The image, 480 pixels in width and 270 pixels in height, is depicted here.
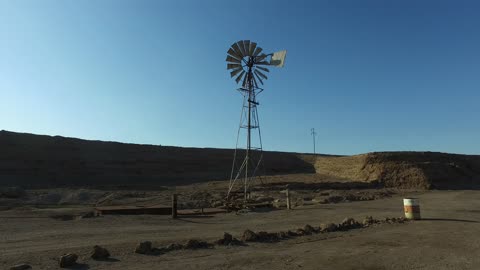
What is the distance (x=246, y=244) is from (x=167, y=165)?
154ft

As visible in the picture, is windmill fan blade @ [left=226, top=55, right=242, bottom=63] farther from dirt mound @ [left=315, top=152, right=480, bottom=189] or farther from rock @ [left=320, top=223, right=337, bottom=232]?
dirt mound @ [left=315, top=152, right=480, bottom=189]

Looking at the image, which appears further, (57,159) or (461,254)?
(57,159)

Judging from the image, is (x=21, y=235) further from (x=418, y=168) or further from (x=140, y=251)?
(x=418, y=168)

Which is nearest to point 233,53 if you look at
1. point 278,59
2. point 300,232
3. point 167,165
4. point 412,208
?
point 278,59

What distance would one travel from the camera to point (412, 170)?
37.9 m

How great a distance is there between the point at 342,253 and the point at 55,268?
6068mm

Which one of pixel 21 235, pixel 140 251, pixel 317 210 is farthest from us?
pixel 317 210

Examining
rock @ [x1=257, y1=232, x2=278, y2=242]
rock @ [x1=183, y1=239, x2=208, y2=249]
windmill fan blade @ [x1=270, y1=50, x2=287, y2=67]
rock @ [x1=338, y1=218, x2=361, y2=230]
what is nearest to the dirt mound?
windmill fan blade @ [x1=270, y1=50, x2=287, y2=67]

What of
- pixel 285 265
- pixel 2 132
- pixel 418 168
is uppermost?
pixel 2 132

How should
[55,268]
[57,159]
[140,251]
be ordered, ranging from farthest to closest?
[57,159], [140,251], [55,268]

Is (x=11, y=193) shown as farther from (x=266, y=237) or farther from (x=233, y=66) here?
(x=266, y=237)

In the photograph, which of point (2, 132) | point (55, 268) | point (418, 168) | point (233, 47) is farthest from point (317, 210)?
point (2, 132)

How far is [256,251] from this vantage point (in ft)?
36.1

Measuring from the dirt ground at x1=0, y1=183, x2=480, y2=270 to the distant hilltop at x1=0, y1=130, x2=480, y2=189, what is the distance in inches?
792
